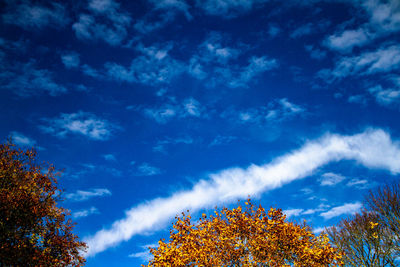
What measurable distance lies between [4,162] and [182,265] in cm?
2102

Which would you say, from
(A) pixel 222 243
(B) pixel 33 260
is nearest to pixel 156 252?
(A) pixel 222 243

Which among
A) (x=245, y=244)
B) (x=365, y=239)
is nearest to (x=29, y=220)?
(x=245, y=244)

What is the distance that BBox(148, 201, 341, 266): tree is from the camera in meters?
22.4

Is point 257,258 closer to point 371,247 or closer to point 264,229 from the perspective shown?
point 264,229

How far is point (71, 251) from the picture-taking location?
26.9 meters

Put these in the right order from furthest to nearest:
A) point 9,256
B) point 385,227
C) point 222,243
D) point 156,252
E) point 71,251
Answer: point 385,227 → point 71,251 → point 222,243 → point 156,252 → point 9,256

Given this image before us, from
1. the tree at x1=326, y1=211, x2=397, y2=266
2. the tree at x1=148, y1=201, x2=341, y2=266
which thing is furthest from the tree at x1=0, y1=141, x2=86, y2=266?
the tree at x1=326, y1=211, x2=397, y2=266

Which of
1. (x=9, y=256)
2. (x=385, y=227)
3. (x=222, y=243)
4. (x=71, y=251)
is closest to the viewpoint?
(x=9, y=256)

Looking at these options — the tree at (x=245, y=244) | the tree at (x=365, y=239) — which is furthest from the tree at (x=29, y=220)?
the tree at (x=365, y=239)

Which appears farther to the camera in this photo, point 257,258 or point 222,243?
point 222,243

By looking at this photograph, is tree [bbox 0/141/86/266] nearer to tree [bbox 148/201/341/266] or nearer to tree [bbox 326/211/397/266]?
tree [bbox 148/201/341/266]

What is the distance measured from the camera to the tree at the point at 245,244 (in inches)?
883

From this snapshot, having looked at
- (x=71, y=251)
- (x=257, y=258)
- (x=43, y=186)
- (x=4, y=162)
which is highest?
(x=4, y=162)

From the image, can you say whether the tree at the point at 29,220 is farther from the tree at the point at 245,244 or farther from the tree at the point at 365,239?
the tree at the point at 365,239
